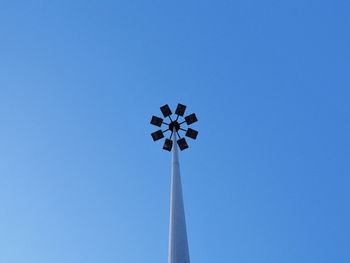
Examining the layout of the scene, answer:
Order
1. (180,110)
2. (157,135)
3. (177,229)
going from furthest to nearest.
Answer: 1. (180,110)
2. (157,135)
3. (177,229)

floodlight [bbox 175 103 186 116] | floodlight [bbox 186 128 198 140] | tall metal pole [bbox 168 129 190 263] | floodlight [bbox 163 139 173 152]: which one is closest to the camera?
tall metal pole [bbox 168 129 190 263]

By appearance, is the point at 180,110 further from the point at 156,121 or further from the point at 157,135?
the point at 157,135

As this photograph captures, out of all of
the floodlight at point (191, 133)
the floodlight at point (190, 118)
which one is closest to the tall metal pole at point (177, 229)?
the floodlight at point (191, 133)

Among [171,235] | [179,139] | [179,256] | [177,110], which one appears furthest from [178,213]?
[177,110]

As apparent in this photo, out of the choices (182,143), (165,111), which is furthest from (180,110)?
(182,143)

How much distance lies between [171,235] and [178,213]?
2.35 ft

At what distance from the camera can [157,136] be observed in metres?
15.9

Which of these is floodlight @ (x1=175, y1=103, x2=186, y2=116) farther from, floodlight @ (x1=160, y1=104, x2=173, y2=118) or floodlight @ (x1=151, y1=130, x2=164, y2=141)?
floodlight @ (x1=151, y1=130, x2=164, y2=141)

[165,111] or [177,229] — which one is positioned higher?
[165,111]

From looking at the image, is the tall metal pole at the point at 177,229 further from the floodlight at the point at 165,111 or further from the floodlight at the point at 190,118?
the floodlight at the point at 190,118

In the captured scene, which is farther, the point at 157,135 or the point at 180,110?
the point at 180,110

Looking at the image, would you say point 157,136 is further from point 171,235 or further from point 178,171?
point 171,235

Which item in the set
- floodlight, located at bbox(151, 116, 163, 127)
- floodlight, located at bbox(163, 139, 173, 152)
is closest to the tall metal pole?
floodlight, located at bbox(163, 139, 173, 152)

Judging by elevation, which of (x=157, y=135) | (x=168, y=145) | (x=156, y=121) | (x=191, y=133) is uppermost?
(x=156, y=121)
